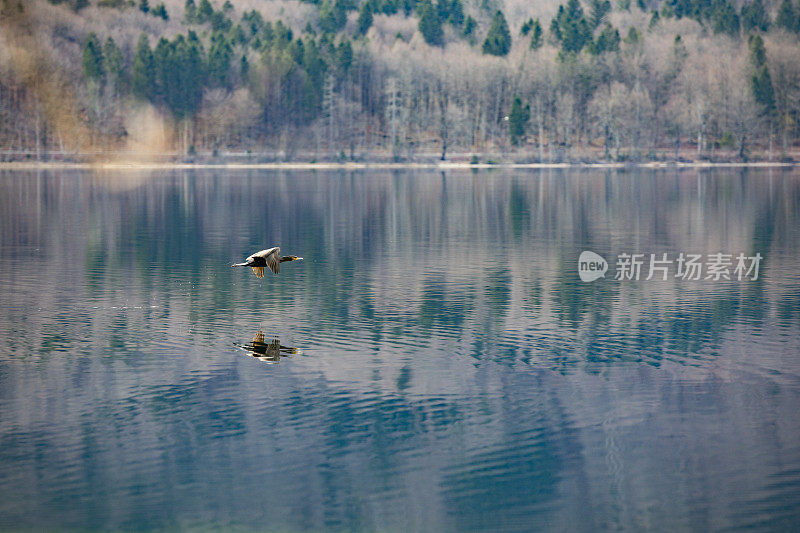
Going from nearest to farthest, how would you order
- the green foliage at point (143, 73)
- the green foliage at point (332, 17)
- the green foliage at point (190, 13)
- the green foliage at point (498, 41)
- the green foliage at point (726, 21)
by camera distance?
1. the green foliage at point (143, 73)
2. the green foliage at point (498, 41)
3. the green foliage at point (726, 21)
4. the green foliage at point (190, 13)
5. the green foliage at point (332, 17)

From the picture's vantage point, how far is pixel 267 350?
21844 mm

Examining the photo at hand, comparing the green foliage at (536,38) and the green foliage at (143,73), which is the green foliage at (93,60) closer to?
the green foliage at (143,73)

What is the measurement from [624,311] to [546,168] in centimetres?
9861

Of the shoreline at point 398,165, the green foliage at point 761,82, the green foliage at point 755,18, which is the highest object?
the green foliage at point 755,18

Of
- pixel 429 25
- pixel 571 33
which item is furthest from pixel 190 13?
pixel 571 33

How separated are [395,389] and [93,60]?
116978mm

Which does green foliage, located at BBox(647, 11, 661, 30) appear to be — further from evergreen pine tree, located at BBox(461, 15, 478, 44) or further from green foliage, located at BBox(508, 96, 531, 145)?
green foliage, located at BBox(508, 96, 531, 145)

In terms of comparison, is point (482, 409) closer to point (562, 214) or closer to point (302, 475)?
point (302, 475)

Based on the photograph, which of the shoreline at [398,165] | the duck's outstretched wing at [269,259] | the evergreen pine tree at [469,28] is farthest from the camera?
the evergreen pine tree at [469,28]

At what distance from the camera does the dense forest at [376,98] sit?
12450 cm

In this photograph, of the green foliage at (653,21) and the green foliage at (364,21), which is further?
the green foliage at (364,21)

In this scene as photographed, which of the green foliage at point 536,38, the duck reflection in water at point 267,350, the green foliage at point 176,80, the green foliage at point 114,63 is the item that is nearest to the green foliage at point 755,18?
the green foliage at point 536,38

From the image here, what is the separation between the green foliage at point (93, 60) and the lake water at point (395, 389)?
90753 mm

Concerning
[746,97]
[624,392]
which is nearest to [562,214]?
[624,392]
